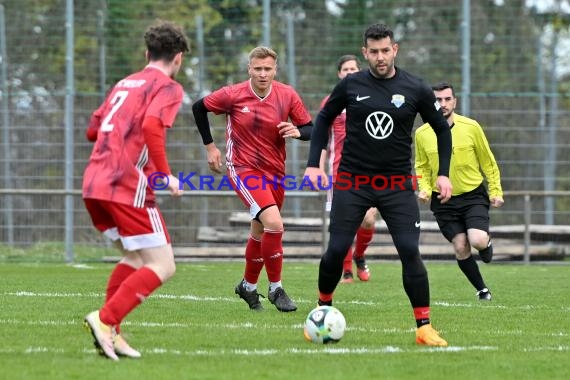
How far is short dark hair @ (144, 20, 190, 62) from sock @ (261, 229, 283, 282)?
10.4ft

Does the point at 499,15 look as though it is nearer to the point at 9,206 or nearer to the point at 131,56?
the point at 131,56

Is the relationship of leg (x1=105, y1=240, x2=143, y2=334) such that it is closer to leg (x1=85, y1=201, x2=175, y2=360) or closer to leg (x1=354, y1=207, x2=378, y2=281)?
leg (x1=85, y1=201, x2=175, y2=360)

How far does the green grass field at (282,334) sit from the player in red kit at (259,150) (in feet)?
1.32

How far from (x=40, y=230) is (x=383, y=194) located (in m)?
10.6

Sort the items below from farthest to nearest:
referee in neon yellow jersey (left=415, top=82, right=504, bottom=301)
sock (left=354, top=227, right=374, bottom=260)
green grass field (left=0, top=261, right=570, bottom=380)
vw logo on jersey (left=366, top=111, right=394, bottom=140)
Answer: sock (left=354, top=227, right=374, bottom=260), referee in neon yellow jersey (left=415, top=82, right=504, bottom=301), vw logo on jersey (left=366, top=111, right=394, bottom=140), green grass field (left=0, top=261, right=570, bottom=380)

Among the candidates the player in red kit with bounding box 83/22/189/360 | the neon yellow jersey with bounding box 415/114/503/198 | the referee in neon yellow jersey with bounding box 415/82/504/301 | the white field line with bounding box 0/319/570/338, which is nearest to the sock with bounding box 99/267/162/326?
the player in red kit with bounding box 83/22/189/360

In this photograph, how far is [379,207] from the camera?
303 inches

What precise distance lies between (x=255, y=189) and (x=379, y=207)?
2.05m

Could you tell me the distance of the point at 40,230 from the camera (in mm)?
17297

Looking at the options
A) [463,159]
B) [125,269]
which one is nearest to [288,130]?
[463,159]

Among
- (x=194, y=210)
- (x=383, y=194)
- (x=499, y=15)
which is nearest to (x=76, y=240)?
(x=194, y=210)

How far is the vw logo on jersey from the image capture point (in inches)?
300

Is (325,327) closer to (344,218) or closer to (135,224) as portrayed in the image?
(344,218)

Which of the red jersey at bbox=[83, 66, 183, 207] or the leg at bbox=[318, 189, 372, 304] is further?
the leg at bbox=[318, 189, 372, 304]
